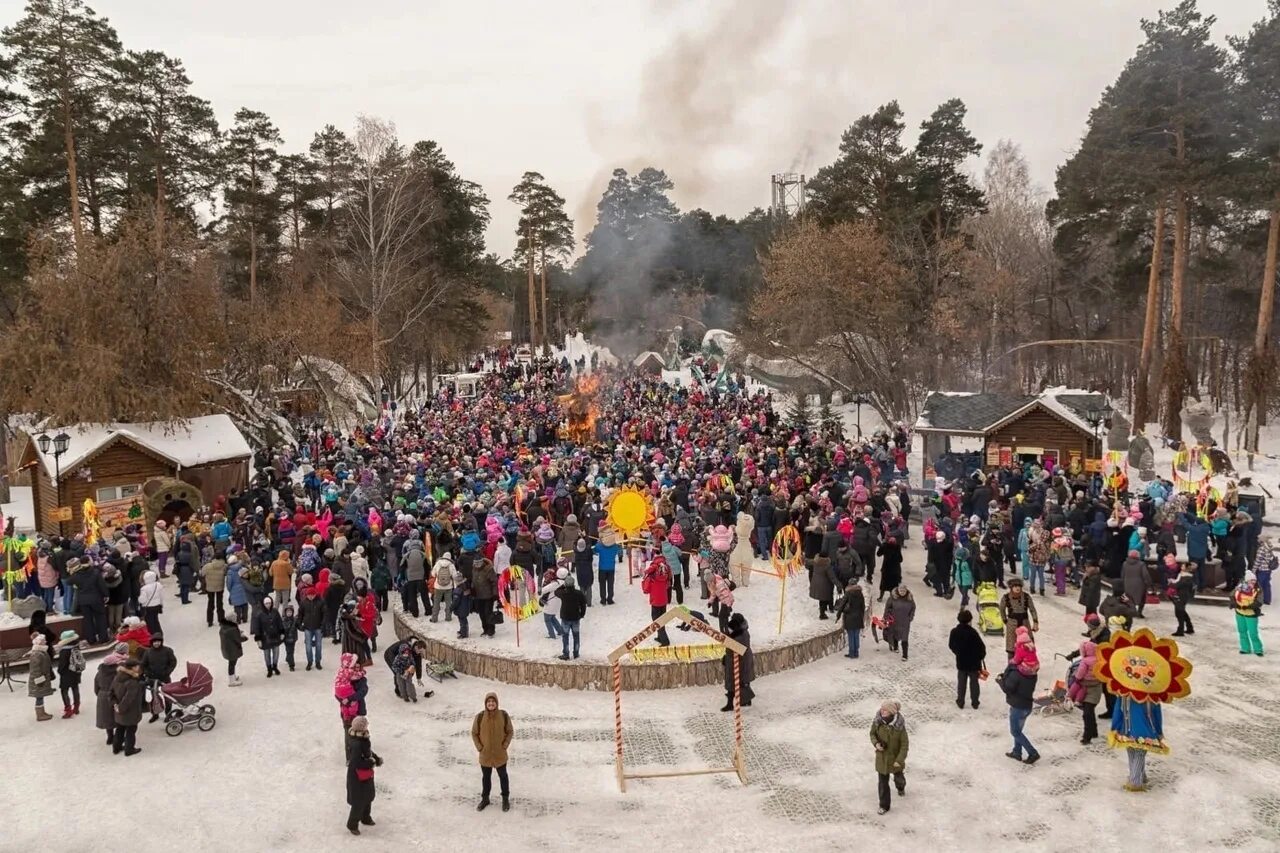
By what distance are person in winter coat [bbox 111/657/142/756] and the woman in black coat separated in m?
7.18

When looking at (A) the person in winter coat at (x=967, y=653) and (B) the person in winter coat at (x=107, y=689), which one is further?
(A) the person in winter coat at (x=967, y=653)

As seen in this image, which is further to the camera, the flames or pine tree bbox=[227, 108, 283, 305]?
pine tree bbox=[227, 108, 283, 305]

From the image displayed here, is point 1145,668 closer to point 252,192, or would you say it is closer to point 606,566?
point 606,566

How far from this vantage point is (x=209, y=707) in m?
11.2

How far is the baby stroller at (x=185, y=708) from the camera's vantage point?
10969mm

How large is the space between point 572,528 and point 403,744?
507 cm

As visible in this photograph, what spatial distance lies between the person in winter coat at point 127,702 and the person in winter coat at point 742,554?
9.72 m

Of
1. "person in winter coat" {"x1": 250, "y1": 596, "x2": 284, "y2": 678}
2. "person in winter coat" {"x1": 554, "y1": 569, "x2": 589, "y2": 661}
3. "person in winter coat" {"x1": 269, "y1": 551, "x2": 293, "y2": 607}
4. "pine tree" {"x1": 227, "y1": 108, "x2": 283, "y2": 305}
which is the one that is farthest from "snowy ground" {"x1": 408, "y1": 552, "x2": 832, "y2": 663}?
"pine tree" {"x1": 227, "y1": 108, "x2": 283, "y2": 305}

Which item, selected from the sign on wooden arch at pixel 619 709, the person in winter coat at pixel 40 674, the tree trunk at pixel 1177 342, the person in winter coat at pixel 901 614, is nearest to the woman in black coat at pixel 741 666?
the sign on wooden arch at pixel 619 709

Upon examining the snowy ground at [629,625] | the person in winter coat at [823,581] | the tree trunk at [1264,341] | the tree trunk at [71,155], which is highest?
the tree trunk at [71,155]

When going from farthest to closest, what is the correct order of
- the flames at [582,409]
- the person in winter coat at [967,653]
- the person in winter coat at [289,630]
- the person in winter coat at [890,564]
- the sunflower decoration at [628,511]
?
1. the flames at [582,409]
2. the sunflower decoration at [628,511]
3. the person in winter coat at [890,564]
4. the person in winter coat at [289,630]
5. the person in winter coat at [967,653]

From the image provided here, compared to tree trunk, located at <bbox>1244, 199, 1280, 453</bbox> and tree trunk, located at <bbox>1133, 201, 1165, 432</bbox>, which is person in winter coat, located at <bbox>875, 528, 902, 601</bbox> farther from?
tree trunk, located at <bbox>1133, 201, 1165, 432</bbox>

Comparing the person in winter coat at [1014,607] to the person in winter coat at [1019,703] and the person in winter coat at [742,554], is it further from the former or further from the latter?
the person in winter coat at [742,554]

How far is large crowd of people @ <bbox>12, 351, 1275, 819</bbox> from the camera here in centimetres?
1095
